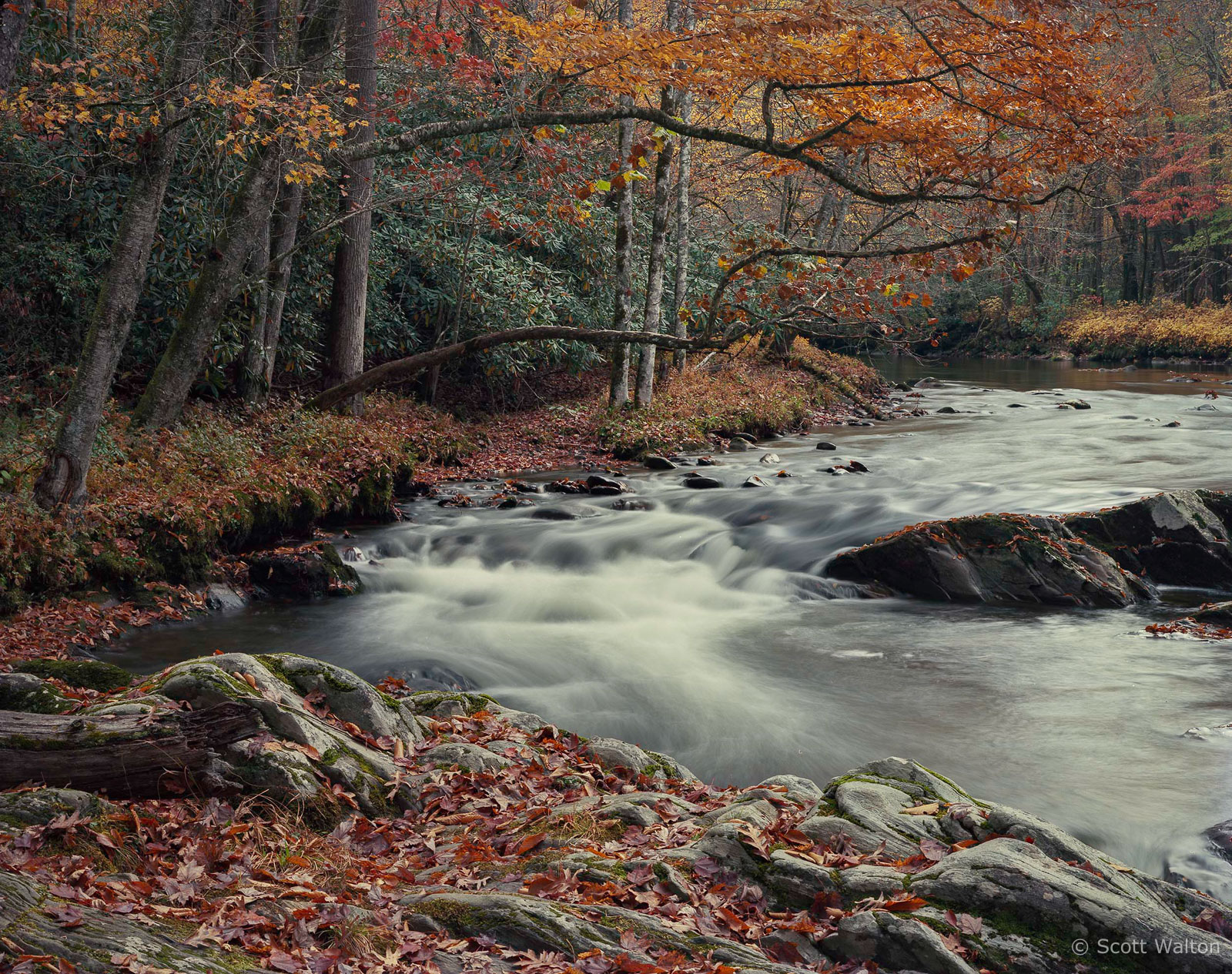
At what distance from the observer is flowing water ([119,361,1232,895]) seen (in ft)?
21.7

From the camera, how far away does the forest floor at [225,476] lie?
813cm

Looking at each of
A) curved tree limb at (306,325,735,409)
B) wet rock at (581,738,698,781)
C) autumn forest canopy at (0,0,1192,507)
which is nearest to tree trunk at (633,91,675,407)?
autumn forest canopy at (0,0,1192,507)

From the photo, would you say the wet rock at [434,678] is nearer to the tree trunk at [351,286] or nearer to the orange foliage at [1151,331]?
the tree trunk at [351,286]

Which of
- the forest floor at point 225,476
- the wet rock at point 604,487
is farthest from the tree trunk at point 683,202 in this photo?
the wet rock at point 604,487

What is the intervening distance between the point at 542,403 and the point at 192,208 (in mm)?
8620

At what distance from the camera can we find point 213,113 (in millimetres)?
10430

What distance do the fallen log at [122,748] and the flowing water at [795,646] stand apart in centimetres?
350

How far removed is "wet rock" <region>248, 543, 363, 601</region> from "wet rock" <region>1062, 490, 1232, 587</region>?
8379 millimetres

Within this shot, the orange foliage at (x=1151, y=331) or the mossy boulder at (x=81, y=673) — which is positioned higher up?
the orange foliage at (x=1151, y=331)

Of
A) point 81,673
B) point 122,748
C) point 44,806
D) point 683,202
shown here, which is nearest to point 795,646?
point 81,673

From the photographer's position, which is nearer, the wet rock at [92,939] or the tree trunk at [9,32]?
the wet rock at [92,939]

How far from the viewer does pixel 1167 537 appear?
10.3 m

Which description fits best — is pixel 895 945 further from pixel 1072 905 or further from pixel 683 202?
pixel 683 202

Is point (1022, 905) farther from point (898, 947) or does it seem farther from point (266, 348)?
point (266, 348)
